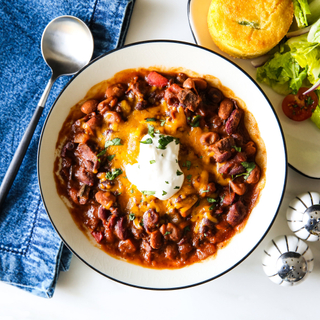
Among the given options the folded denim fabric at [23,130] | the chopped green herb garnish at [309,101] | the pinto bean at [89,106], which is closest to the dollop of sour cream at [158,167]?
the pinto bean at [89,106]

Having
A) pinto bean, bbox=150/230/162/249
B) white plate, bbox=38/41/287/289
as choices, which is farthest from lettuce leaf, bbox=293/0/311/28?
pinto bean, bbox=150/230/162/249

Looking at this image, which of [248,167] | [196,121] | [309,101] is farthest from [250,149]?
[309,101]

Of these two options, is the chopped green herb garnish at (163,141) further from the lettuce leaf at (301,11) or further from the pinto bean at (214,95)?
the lettuce leaf at (301,11)

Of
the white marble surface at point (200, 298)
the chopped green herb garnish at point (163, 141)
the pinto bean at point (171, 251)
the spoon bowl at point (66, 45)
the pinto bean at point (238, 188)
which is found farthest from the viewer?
the white marble surface at point (200, 298)

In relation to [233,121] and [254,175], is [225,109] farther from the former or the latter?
[254,175]

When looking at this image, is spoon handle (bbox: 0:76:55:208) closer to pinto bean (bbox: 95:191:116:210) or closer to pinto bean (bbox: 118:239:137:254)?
pinto bean (bbox: 95:191:116:210)

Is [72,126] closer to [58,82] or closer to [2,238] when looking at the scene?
[58,82]

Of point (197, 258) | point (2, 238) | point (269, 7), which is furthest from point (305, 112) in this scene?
point (2, 238)
